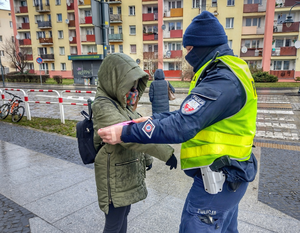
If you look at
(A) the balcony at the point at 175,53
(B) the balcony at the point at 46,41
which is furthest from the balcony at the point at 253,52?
(B) the balcony at the point at 46,41

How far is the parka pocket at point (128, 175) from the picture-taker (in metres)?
2.08

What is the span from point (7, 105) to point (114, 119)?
30.4 ft

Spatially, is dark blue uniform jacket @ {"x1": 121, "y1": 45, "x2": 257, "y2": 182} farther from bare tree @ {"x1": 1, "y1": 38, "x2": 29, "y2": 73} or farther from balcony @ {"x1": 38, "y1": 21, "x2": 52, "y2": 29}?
balcony @ {"x1": 38, "y1": 21, "x2": 52, "y2": 29}

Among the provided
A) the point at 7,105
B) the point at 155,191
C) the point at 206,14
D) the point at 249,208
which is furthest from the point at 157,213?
the point at 7,105

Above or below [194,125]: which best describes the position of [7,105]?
below

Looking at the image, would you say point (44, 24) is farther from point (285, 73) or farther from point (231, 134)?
point (231, 134)

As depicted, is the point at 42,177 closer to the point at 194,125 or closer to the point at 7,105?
the point at 194,125

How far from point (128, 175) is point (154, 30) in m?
36.7

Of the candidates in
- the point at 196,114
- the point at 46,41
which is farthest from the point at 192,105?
the point at 46,41

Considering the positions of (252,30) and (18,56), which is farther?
(18,56)

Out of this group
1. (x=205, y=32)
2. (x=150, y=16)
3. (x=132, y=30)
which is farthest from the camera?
(x=132, y=30)

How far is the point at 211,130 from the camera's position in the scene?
1588 mm

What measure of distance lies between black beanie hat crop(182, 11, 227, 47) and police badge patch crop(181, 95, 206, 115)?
47 centimetres

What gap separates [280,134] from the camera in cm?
763
